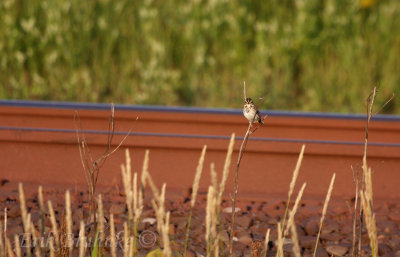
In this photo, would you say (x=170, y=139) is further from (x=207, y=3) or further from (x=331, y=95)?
(x=207, y=3)

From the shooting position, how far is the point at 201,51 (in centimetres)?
753

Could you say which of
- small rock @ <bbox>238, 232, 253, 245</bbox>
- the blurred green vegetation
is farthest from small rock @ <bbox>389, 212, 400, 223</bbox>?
the blurred green vegetation

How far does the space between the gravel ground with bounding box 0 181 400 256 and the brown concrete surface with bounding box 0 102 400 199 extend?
17 centimetres

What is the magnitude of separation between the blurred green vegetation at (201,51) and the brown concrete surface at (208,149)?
2.32 m

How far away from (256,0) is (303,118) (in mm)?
3367

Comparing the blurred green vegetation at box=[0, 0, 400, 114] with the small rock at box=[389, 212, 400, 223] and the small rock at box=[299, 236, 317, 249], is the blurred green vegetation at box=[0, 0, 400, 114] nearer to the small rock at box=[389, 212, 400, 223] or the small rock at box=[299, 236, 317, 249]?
the small rock at box=[389, 212, 400, 223]

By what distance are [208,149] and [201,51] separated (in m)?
2.92

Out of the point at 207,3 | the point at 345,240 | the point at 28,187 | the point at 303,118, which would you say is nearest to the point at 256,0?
the point at 207,3

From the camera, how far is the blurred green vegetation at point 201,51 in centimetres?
736

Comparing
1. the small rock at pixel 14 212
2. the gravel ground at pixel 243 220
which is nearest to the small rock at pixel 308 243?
the gravel ground at pixel 243 220

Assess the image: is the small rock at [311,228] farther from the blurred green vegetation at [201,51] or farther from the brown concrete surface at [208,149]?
the blurred green vegetation at [201,51]

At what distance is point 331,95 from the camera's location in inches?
286

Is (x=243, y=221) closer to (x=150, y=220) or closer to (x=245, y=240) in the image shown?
(x=245, y=240)

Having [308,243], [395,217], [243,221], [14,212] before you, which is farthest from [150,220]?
[395,217]
